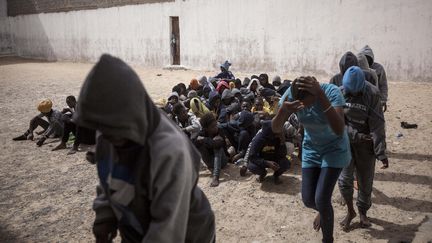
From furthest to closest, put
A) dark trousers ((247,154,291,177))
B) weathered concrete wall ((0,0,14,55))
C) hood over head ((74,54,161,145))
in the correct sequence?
1. weathered concrete wall ((0,0,14,55))
2. dark trousers ((247,154,291,177))
3. hood over head ((74,54,161,145))

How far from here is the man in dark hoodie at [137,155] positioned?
1.28 meters

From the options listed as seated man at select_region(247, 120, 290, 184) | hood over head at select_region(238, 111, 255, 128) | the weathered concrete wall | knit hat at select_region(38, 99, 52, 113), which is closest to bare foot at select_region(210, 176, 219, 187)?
seated man at select_region(247, 120, 290, 184)

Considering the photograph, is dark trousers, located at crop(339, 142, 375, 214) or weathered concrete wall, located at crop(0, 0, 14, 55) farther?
weathered concrete wall, located at crop(0, 0, 14, 55)

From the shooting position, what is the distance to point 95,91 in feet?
4.18

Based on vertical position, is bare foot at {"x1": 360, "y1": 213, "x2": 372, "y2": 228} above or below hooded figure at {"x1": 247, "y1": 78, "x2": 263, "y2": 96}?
below

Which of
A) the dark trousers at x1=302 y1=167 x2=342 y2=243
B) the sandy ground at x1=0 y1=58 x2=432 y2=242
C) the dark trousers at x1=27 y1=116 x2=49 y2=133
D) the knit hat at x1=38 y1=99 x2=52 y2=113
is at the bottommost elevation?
the sandy ground at x1=0 y1=58 x2=432 y2=242

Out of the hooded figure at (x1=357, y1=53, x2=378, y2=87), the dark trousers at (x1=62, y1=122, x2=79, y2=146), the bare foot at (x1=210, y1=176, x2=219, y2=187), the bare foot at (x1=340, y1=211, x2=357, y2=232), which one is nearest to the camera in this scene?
the bare foot at (x1=340, y1=211, x2=357, y2=232)

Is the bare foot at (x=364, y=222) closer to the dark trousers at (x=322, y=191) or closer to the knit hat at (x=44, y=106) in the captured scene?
the dark trousers at (x=322, y=191)

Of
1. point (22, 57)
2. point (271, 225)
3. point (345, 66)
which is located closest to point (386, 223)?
point (271, 225)

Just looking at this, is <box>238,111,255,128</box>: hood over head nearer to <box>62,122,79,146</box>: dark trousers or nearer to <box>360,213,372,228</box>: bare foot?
<box>360,213,372,228</box>: bare foot

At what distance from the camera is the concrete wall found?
37.3ft

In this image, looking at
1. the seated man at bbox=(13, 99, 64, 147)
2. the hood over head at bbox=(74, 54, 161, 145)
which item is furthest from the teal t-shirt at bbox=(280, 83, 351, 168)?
the seated man at bbox=(13, 99, 64, 147)

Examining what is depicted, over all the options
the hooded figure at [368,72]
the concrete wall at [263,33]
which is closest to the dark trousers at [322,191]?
the hooded figure at [368,72]

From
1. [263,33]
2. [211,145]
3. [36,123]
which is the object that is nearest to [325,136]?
[211,145]
